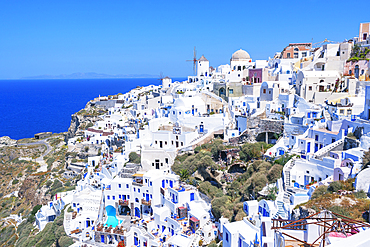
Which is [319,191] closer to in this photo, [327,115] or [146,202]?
[327,115]

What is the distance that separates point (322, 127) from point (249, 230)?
527 inches

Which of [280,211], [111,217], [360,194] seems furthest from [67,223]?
[360,194]

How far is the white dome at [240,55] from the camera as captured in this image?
189 ft

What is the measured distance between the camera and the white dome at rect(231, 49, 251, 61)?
57.6 metres

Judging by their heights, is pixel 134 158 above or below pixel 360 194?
below

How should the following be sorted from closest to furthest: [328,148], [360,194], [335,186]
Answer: [360,194] < [335,186] < [328,148]

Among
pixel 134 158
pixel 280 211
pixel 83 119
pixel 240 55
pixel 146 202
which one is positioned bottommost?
pixel 146 202

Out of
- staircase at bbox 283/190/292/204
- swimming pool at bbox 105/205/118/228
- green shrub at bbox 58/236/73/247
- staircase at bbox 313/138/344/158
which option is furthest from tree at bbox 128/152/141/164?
staircase at bbox 313/138/344/158

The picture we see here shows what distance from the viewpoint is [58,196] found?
3850cm

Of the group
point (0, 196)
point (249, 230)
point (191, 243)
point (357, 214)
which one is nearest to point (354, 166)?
point (357, 214)

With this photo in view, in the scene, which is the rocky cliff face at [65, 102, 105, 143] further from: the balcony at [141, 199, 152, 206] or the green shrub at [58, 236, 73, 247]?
the balcony at [141, 199, 152, 206]

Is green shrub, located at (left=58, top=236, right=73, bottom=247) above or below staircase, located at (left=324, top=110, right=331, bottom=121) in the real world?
below

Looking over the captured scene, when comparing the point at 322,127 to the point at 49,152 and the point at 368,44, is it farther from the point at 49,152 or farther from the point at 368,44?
the point at 49,152

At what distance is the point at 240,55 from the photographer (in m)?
57.9
